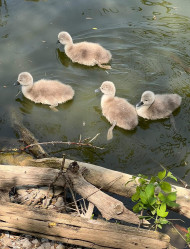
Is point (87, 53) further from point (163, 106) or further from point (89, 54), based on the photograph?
point (163, 106)

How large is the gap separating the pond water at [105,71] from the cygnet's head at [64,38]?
0.27 meters

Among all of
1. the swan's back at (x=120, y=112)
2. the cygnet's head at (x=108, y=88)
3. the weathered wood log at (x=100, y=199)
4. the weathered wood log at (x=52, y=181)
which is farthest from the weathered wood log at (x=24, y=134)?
the cygnet's head at (x=108, y=88)

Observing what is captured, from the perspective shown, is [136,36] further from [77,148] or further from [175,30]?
[77,148]

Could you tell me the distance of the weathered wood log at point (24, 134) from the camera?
427cm

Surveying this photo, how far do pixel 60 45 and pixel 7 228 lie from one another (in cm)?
432

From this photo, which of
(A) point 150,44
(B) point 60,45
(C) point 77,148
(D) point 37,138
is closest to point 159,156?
(C) point 77,148

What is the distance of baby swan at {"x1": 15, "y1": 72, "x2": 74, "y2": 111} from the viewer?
5246mm

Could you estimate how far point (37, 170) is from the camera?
3.46 m

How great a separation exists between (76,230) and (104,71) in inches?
139

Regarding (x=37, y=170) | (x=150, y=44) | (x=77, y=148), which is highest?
(x=150, y=44)

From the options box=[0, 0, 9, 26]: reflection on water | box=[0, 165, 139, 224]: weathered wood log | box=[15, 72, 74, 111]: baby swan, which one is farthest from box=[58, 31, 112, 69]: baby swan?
box=[0, 165, 139, 224]: weathered wood log

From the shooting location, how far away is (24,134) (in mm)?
4676

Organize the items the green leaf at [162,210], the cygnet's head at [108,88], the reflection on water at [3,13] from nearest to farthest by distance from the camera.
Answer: the green leaf at [162,210] → the cygnet's head at [108,88] → the reflection on water at [3,13]

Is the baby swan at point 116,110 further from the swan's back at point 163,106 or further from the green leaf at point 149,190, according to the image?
the green leaf at point 149,190
